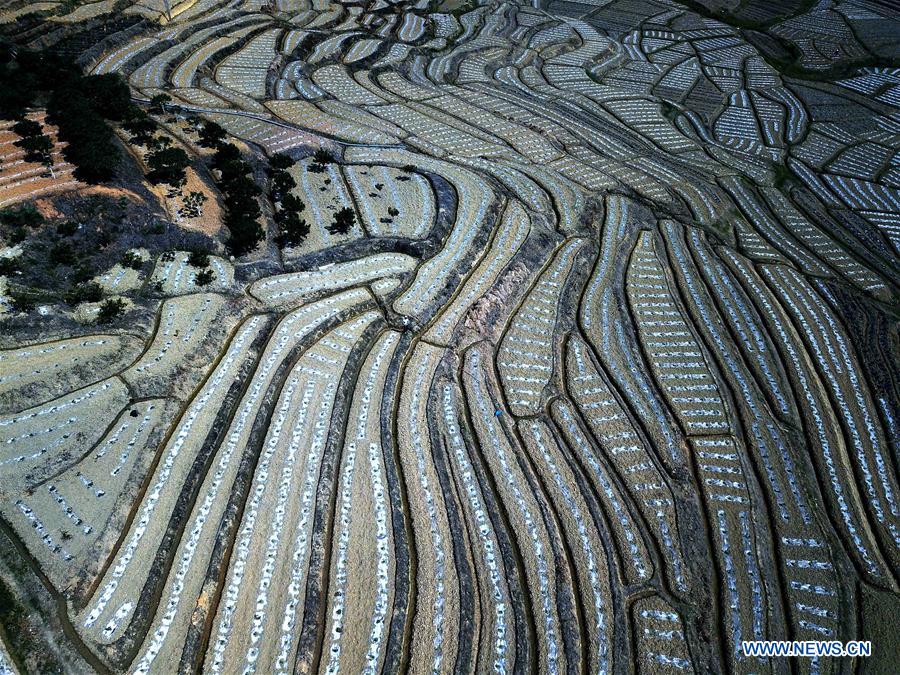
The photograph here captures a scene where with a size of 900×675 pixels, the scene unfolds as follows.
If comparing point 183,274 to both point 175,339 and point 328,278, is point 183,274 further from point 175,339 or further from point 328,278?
point 328,278

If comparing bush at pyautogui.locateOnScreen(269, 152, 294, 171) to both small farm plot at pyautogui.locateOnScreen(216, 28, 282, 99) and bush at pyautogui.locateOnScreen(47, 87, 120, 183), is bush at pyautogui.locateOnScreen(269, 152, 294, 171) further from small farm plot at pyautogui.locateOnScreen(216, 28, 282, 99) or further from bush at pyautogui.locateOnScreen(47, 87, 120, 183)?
small farm plot at pyautogui.locateOnScreen(216, 28, 282, 99)

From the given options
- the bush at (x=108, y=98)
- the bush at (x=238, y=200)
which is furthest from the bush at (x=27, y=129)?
the bush at (x=238, y=200)

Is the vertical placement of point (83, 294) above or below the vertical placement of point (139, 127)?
below

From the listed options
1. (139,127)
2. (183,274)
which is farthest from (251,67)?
(183,274)

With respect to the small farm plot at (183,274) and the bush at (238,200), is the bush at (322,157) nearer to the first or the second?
the bush at (238,200)

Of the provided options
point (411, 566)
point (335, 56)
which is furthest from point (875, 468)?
point (335, 56)

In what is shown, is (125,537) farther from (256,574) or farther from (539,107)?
(539,107)
